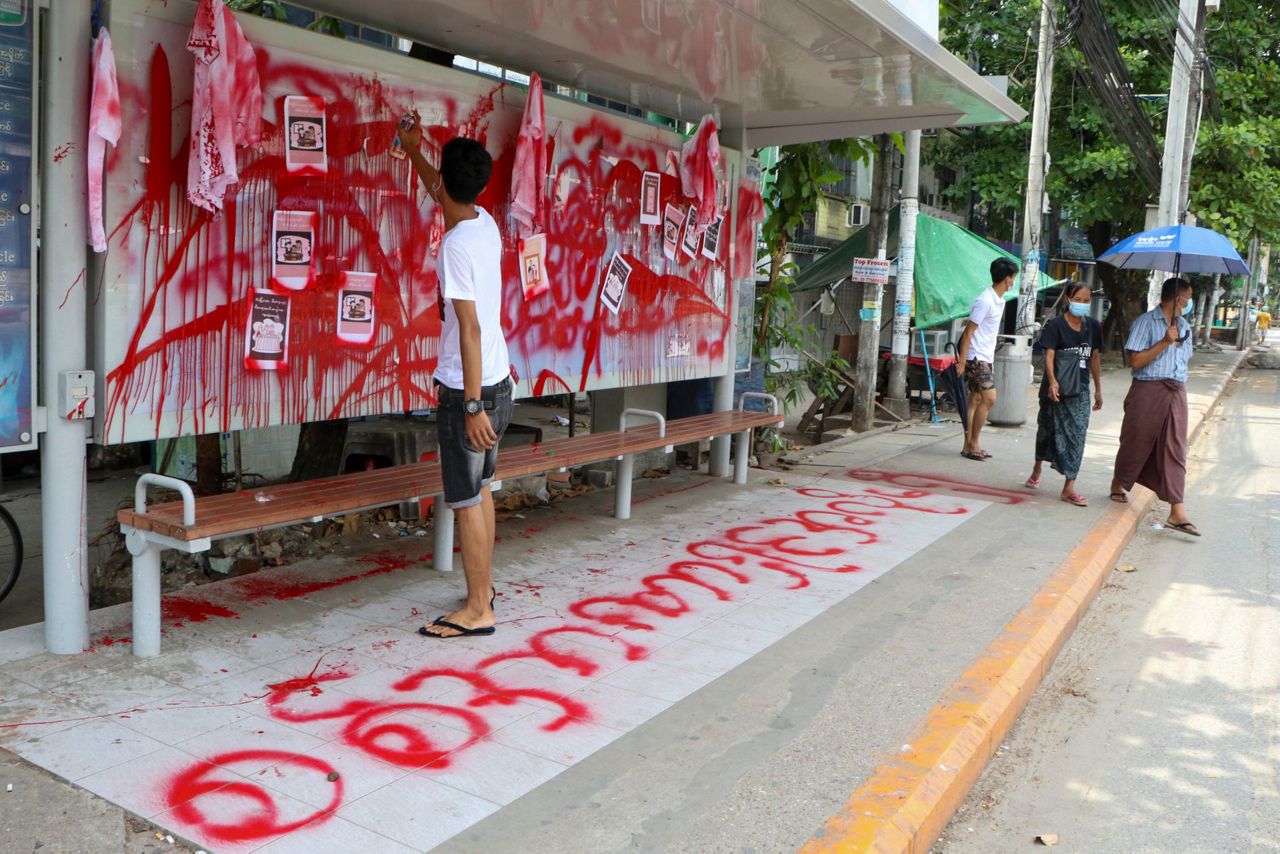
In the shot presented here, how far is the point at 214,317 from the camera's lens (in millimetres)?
4406

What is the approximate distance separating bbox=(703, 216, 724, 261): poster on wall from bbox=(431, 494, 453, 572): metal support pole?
3319 millimetres

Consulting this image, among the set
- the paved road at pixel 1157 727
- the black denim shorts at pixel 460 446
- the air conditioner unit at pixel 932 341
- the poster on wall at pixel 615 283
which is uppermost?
the poster on wall at pixel 615 283

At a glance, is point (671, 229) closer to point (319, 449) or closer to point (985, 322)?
point (319, 449)

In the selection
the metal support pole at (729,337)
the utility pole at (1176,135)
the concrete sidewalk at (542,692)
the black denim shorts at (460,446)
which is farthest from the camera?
the utility pole at (1176,135)

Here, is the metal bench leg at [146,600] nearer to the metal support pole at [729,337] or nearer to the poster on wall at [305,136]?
the poster on wall at [305,136]

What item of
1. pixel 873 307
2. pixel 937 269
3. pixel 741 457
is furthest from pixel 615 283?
pixel 937 269

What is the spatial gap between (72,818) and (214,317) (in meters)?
2.12

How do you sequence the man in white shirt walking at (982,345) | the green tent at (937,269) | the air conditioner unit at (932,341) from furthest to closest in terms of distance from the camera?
the air conditioner unit at (932,341)
the green tent at (937,269)
the man in white shirt walking at (982,345)

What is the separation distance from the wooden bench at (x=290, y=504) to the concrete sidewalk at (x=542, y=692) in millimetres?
232

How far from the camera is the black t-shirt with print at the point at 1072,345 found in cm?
788

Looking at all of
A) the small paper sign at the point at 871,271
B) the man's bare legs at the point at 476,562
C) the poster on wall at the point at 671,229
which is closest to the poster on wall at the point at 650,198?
the poster on wall at the point at 671,229

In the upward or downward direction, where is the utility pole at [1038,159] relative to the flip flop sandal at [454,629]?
upward

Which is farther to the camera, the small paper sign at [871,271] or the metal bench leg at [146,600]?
the small paper sign at [871,271]

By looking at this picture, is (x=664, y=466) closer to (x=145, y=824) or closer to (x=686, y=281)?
(x=686, y=281)
